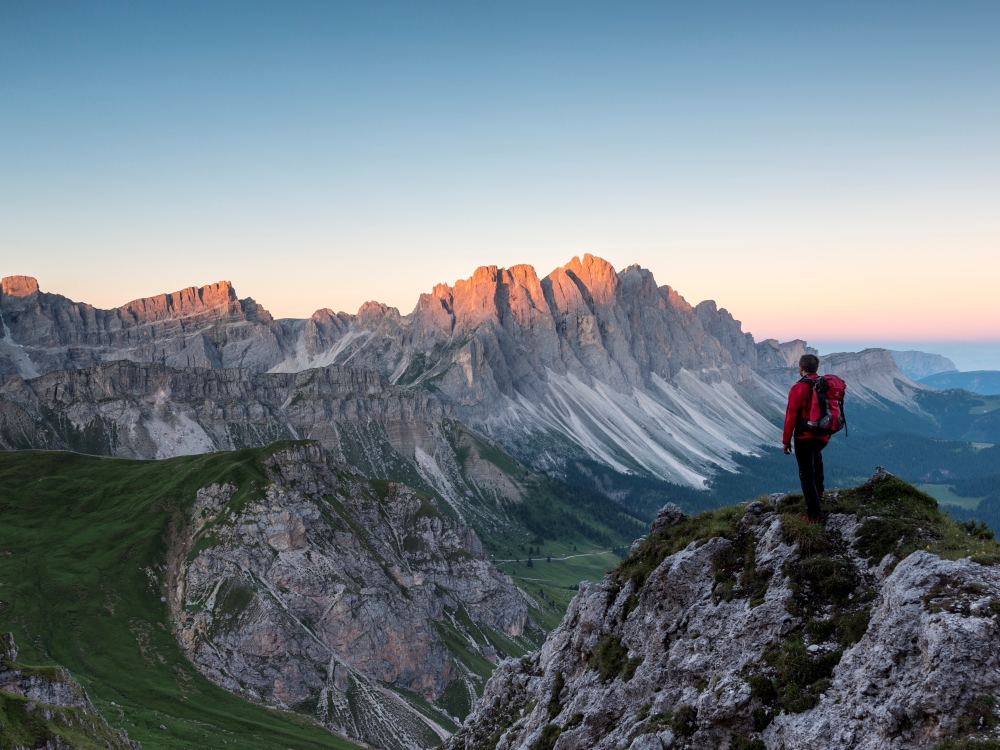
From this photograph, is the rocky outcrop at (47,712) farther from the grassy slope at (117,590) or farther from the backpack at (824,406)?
the backpack at (824,406)

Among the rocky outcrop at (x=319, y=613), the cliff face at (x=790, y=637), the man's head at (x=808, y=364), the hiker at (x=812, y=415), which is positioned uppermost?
the man's head at (x=808, y=364)

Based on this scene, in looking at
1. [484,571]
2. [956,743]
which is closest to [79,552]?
[484,571]

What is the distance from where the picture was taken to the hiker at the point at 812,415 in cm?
2355

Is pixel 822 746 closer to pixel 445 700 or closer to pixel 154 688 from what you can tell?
pixel 154 688

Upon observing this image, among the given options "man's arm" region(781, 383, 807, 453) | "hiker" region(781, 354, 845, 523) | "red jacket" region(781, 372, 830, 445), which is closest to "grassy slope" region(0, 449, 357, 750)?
"hiker" region(781, 354, 845, 523)

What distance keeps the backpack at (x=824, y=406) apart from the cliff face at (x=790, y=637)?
3.42m

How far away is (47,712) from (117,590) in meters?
86.9

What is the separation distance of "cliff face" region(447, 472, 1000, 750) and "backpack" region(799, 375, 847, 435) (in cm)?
342

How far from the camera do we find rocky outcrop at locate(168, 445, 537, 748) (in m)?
137

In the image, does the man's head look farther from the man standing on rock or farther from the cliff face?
the cliff face

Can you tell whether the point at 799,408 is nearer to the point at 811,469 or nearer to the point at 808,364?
the point at 808,364

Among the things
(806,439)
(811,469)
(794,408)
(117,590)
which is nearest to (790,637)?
(811,469)

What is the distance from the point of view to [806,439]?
958 inches

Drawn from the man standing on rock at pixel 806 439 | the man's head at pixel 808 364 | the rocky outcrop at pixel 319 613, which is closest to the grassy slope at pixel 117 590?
the rocky outcrop at pixel 319 613
